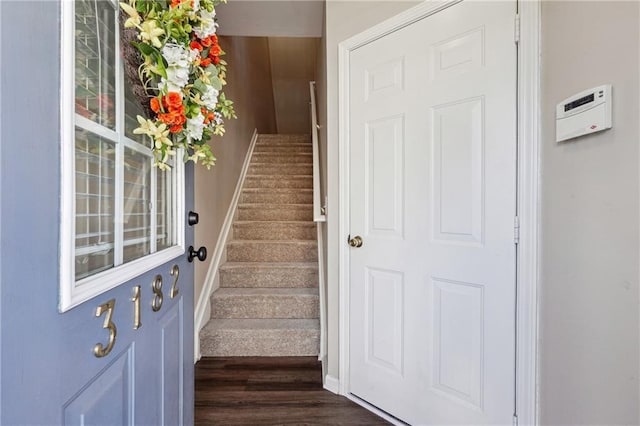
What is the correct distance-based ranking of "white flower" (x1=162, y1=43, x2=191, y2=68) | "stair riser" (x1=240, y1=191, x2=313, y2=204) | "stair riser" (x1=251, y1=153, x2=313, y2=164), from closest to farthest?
1. "white flower" (x1=162, y1=43, x2=191, y2=68)
2. "stair riser" (x1=240, y1=191, x2=313, y2=204)
3. "stair riser" (x1=251, y1=153, x2=313, y2=164)

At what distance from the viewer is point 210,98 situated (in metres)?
0.85

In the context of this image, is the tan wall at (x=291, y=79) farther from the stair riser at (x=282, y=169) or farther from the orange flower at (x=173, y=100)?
the orange flower at (x=173, y=100)

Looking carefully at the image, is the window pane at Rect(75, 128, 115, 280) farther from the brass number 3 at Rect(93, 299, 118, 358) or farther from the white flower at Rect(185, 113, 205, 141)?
the white flower at Rect(185, 113, 205, 141)

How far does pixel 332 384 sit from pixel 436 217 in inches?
46.2

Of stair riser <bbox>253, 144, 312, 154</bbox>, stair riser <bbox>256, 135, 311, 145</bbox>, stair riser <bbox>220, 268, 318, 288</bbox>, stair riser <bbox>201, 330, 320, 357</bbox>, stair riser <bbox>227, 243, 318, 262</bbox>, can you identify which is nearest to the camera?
stair riser <bbox>201, 330, 320, 357</bbox>

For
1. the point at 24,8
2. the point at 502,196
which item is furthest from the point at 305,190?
the point at 24,8

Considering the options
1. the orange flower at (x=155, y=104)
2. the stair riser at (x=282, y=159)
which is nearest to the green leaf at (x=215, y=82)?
the orange flower at (x=155, y=104)

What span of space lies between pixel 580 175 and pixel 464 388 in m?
1.01

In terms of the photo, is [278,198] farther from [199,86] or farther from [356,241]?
[199,86]

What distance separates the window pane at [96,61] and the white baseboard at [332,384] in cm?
173

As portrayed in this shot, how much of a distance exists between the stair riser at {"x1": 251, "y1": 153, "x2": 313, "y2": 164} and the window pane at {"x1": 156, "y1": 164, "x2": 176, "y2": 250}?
3.15 m

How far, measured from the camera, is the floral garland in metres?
0.68

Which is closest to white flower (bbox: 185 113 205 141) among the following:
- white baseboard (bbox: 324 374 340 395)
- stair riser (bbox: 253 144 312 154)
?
white baseboard (bbox: 324 374 340 395)

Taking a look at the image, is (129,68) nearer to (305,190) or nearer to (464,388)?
(464,388)
